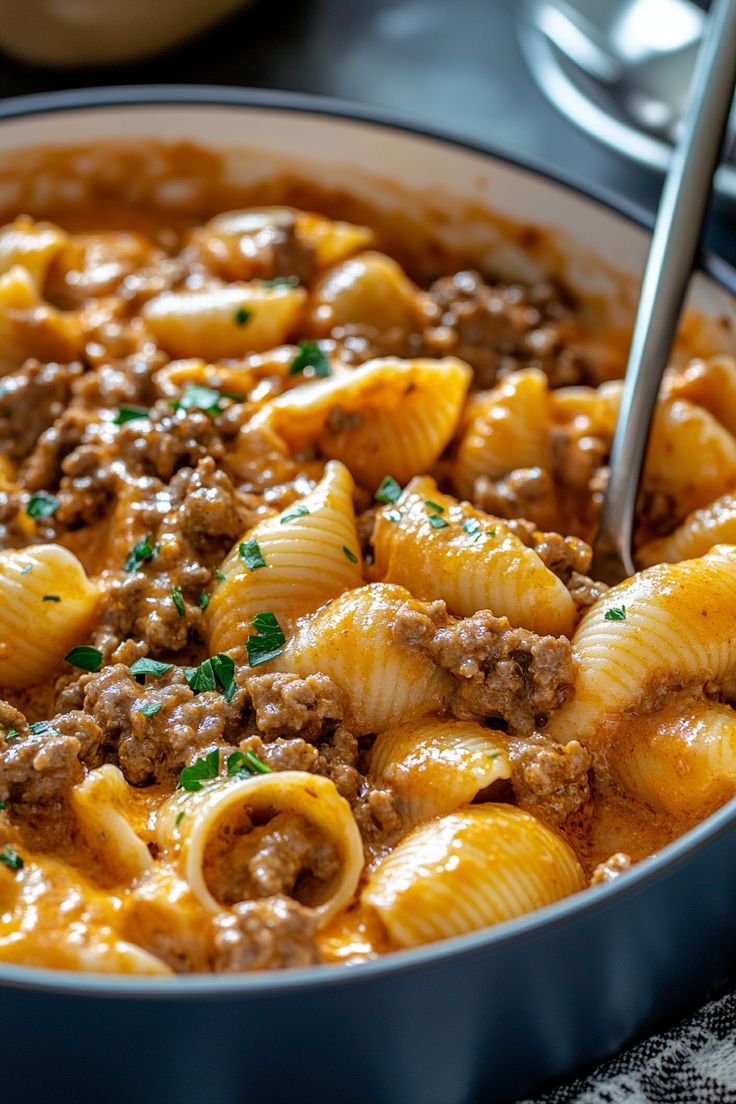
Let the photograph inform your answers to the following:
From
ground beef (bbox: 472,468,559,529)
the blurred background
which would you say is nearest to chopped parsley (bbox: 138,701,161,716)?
ground beef (bbox: 472,468,559,529)

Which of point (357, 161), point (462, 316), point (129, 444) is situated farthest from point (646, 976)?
point (357, 161)

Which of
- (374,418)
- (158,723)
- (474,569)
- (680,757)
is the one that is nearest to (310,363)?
(374,418)

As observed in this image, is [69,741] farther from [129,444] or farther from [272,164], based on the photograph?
[272,164]

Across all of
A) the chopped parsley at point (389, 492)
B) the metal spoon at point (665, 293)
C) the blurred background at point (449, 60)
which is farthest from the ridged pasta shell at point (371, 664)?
the blurred background at point (449, 60)

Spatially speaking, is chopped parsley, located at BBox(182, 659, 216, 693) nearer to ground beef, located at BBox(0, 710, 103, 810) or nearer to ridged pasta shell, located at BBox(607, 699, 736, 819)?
ground beef, located at BBox(0, 710, 103, 810)

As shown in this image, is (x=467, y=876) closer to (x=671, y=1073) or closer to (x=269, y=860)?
(x=269, y=860)
